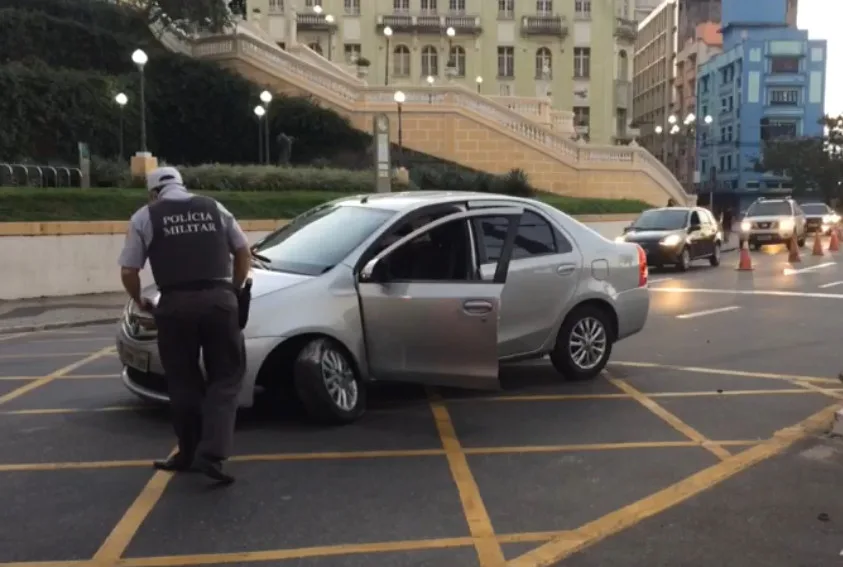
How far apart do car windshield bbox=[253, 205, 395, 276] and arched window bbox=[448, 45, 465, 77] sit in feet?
182

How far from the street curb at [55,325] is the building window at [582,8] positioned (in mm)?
52467

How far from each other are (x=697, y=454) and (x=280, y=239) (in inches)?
148

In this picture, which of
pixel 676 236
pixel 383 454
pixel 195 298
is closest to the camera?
pixel 195 298

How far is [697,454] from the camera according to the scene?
20.0ft

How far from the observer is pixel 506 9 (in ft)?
202

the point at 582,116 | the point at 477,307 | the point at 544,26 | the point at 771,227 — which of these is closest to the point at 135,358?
the point at 477,307

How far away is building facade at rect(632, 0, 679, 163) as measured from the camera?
96.9 meters

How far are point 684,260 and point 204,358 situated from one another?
61.3 feet

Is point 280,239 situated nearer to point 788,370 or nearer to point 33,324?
point 788,370

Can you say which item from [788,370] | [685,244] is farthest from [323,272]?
[685,244]

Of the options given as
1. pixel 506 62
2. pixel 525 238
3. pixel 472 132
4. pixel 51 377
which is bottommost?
pixel 51 377

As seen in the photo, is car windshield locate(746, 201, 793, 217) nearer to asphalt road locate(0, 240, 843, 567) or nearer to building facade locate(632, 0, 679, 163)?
asphalt road locate(0, 240, 843, 567)

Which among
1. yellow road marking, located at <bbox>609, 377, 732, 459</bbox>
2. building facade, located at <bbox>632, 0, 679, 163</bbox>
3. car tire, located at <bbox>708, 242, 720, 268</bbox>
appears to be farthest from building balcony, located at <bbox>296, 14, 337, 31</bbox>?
yellow road marking, located at <bbox>609, 377, 732, 459</bbox>

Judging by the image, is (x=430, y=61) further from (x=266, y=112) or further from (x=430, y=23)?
(x=266, y=112)
